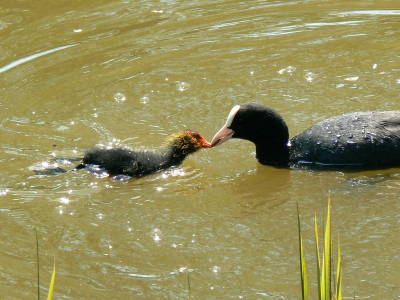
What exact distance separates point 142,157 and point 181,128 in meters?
0.90

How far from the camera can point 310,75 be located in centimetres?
742

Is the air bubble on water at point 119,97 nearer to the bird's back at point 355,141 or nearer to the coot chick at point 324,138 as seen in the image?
the coot chick at point 324,138

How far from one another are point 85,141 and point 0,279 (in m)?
2.31

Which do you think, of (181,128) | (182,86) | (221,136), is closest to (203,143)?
(221,136)

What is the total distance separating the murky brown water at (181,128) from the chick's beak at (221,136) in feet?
0.61

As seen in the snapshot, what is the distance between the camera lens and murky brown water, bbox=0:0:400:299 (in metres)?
4.25

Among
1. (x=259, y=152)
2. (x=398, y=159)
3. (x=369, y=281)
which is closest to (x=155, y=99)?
(x=259, y=152)

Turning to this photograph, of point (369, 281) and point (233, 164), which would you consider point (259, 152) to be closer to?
point (233, 164)

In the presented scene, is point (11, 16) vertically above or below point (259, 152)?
above

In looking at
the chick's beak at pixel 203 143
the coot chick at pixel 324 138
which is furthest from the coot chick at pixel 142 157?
the coot chick at pixel 324 138

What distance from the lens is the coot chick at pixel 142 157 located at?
5746 mm

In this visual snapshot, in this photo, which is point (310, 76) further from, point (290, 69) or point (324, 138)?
point (324, 138)

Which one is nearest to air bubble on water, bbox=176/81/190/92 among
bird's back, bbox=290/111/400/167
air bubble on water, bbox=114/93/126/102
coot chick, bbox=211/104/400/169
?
air bubble on water, bbox=114/93/126/102

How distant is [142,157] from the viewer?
5758 millimetres
